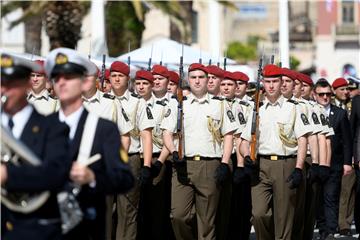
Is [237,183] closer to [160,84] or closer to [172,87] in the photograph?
[160,84]

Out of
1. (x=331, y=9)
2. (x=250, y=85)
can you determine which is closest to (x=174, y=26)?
(x=250, y=85)

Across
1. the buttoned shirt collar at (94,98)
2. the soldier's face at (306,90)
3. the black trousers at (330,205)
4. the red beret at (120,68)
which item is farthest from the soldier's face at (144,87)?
the black trousers at (330,205)

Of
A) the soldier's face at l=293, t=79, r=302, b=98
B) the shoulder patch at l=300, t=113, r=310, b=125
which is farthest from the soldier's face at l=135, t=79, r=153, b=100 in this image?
the shoulder patch at l=300, t=113, r=310, b=125

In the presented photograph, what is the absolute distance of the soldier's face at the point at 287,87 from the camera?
12555 millimetres

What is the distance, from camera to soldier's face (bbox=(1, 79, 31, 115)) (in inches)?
258

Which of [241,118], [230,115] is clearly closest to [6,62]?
[230,115]

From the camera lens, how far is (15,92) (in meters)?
6.55

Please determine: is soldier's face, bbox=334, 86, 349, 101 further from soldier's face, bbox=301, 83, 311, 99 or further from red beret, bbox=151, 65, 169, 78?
red beret, bbox=151, 65, 169, 78

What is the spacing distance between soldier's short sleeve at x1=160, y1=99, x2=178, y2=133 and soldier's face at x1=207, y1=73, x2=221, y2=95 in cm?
40

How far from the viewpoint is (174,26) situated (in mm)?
33469

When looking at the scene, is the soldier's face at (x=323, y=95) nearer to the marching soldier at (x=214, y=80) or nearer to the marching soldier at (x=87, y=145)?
the marching soldier at (x=214, y=80)

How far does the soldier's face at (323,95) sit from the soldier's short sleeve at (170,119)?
2.64 metres

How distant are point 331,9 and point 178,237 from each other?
81.1 metres

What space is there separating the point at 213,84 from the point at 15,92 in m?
6.32
